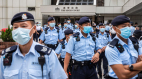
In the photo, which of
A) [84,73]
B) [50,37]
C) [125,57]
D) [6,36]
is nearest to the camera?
[125,57]

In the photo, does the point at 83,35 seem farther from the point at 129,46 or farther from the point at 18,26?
the point at 18,26

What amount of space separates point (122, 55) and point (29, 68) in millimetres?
1483

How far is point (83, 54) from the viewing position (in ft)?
14.2

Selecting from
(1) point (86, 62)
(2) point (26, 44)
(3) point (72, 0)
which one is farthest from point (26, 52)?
(3) point (72, 0)

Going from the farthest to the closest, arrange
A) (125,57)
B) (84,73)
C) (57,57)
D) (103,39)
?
(103,39)
(84,73)
(125,57)
(57,57)

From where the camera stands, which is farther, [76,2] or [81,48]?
[76,2]

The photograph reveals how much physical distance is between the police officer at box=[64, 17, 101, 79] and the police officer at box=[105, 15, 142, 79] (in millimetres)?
1102

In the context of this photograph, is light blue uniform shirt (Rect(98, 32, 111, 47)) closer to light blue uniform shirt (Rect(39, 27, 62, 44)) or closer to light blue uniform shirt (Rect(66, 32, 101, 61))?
light blue uniform shirt (Rect(39, 27, 62, 44))

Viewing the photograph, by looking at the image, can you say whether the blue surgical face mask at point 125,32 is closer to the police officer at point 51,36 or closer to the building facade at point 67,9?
the police officer at point 51,36

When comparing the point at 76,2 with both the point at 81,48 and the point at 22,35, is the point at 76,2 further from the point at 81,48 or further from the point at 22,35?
the point at 22,35

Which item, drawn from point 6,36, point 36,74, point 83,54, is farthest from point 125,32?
point 6,36

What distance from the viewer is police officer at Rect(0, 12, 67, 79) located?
7.25 ft

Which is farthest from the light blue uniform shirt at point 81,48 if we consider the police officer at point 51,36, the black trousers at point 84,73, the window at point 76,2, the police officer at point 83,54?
the window at point 76,2

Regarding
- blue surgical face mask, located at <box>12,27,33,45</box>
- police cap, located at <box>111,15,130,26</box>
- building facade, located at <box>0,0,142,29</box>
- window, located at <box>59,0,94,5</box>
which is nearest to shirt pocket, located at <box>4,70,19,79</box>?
blue surgical face mask, located at <box>12,27,33,45</box>
